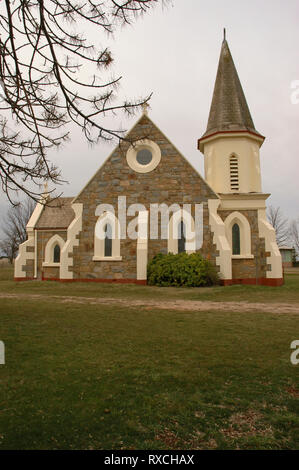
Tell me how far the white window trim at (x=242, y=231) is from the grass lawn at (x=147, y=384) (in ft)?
36.3

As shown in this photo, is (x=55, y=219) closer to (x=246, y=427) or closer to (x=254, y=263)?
(x=254, y=263)

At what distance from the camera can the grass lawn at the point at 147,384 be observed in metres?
2.93

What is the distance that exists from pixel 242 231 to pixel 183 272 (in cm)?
472

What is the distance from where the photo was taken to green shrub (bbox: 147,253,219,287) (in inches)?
648

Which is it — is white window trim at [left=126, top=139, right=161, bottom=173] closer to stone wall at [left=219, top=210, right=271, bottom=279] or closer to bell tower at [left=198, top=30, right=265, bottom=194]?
bell tower at [left=198, top=30, right=265, bottom=194]

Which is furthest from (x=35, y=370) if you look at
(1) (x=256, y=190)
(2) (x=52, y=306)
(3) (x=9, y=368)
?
(1) (x=256, y=190)

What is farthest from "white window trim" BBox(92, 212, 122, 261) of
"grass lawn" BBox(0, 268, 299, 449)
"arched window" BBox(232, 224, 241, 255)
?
"grass lawn" BBox(0, 268, 299, 449)

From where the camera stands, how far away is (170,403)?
356cm

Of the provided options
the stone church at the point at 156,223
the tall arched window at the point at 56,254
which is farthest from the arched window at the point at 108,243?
the tall arched window at the point at 56,254

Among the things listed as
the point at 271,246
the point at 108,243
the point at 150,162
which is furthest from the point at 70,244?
the point at 271,246

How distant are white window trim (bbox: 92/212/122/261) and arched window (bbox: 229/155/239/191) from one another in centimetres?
764

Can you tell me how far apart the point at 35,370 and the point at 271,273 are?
15.7 meters

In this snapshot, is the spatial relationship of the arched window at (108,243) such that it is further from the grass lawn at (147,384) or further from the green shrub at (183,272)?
the grass lawn at (147,384)

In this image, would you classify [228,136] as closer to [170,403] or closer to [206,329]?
[206,329]
